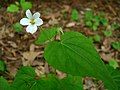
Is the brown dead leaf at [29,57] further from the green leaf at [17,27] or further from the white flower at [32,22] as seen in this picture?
the white flower at [32,22]

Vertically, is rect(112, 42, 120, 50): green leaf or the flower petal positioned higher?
the flower petal

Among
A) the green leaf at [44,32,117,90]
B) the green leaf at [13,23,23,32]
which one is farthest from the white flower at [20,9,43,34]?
the green leaf at [13,23,23,32]

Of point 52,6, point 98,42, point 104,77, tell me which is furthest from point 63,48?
point 52,6

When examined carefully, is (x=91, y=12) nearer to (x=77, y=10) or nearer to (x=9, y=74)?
(x=77, y=10)

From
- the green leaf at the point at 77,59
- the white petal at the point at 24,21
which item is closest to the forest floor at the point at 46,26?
the white petal at the point at 24,21

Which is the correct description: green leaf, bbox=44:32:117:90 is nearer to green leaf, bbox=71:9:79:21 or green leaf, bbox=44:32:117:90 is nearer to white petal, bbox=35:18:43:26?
white petal, bbox=35:18:43:26

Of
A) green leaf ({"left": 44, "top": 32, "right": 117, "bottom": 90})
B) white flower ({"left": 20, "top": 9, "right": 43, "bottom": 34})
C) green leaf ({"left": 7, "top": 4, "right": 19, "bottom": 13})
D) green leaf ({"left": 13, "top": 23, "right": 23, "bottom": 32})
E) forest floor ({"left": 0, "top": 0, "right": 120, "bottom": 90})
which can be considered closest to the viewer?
green leaf ({"left": 44, "top": 32, "right": 117, "bottom": 90})

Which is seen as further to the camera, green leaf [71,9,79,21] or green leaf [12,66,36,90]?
green leaf [71,9,79,21]
